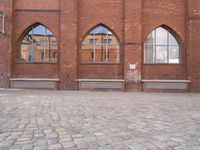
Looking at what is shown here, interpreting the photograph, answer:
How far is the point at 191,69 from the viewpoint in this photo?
17.4 metres

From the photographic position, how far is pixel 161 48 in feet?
60.3

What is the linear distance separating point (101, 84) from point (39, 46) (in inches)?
221

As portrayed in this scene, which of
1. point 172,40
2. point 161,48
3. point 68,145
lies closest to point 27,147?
point 68,145

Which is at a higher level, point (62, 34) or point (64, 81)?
point (62, 34)

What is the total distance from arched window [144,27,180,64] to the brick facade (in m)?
0.40

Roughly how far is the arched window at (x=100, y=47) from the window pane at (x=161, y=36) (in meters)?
3.19

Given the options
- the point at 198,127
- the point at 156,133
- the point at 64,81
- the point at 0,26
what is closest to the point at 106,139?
the point at 156,133

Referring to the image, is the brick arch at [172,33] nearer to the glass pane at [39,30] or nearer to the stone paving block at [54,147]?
the glass pane at [39,30]

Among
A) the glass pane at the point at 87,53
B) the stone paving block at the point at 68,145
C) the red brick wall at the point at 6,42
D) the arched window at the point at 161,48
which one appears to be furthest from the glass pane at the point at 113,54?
the stone paving block at the point at 68,145

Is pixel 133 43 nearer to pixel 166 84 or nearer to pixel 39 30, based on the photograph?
pixel 166 84

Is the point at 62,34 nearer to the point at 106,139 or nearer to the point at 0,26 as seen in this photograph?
the point at 0,26

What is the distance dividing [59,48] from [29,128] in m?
12.8

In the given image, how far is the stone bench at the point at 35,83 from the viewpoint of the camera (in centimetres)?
1723

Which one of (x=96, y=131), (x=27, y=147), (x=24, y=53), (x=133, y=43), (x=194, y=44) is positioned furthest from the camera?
(x=24, y=53)
